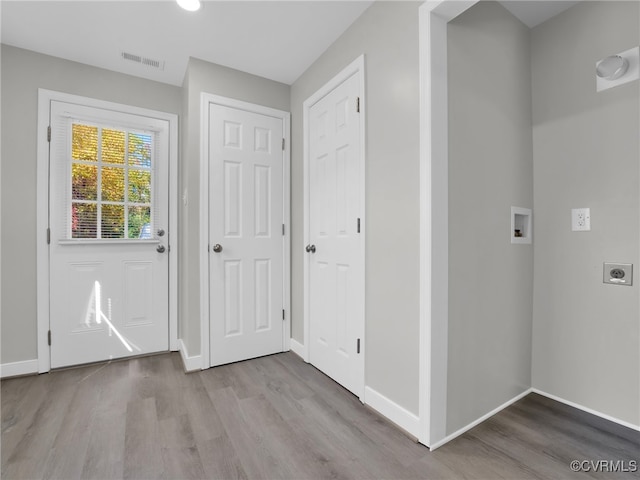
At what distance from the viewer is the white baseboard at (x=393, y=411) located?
1558mm

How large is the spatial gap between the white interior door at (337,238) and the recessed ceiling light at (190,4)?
99 cm

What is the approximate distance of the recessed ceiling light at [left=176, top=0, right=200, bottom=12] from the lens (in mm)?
1801

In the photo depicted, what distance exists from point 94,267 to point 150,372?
0.99 meters

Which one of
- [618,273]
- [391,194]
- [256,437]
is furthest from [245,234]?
[618,273]

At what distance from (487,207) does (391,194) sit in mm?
561

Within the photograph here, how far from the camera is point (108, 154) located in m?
2.58

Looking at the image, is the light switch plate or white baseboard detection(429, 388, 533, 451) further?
the light switch plate

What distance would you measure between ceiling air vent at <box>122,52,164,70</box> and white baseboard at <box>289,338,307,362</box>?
2616mm

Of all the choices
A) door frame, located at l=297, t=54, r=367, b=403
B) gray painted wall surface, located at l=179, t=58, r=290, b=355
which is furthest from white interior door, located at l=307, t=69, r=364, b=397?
gray painted wall surface, located at l=179, t=58, r=290, b=355

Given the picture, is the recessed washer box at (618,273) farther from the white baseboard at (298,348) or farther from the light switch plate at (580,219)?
the white baseboard at (298,348)

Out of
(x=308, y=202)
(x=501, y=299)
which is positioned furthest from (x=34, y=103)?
(x=501, y=299)

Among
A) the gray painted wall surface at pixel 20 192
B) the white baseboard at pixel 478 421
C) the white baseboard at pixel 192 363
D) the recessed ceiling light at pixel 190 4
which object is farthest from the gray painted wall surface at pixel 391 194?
the gray painted wall surface at pixel 20 192

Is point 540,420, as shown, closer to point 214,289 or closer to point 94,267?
point 214,289

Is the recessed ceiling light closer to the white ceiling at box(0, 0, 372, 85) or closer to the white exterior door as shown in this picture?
the white ceiling at box(0, 0, 372, 85)
